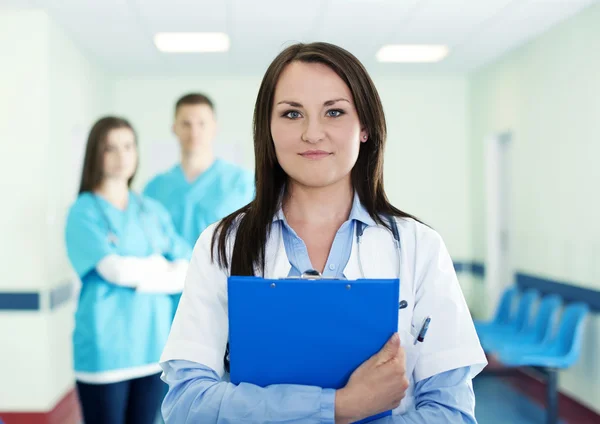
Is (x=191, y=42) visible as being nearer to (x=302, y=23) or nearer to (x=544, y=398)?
(x=302, y=23)

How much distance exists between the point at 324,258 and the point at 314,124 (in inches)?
9.2

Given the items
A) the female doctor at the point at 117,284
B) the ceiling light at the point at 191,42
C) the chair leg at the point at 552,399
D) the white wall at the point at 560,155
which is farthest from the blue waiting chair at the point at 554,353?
the ceiling light at the point at 191,42

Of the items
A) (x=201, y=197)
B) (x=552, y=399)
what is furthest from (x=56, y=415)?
(x=552, y=399)

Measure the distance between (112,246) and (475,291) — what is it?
13.1 ft

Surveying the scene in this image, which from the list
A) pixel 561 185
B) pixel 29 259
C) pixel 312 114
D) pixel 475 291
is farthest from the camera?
pixel 475 291

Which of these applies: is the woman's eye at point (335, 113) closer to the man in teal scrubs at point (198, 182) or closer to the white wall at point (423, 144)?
the man in teal scrubs at point (198, 182)

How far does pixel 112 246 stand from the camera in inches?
87.8

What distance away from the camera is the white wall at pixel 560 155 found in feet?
11.3

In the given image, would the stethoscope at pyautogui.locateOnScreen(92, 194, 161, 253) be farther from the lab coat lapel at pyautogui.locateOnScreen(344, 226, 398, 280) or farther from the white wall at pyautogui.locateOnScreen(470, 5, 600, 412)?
the white wall at pyautogui.locateOnScreen(470, 5, 600, 412)

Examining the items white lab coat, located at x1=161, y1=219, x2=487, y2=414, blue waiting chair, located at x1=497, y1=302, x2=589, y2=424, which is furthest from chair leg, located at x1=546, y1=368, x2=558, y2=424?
white lab coat, located at x1=161, y1=219, x2=487, y2=414

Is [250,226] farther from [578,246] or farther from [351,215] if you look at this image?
[578,246]

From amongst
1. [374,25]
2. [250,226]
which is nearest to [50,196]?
[374,25]

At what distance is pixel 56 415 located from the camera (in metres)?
3.67

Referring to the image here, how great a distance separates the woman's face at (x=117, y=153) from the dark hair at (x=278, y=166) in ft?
4.36
